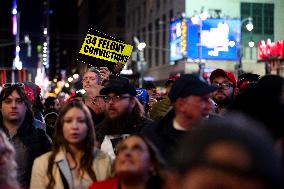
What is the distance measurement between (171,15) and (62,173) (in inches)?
2128

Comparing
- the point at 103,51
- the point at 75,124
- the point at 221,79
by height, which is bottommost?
the point at 75,124

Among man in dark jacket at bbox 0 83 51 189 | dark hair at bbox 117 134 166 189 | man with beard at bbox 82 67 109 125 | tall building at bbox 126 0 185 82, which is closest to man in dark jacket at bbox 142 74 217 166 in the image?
dark hair at bbox 117 134 166 189

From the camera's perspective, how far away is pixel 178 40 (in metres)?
55.2

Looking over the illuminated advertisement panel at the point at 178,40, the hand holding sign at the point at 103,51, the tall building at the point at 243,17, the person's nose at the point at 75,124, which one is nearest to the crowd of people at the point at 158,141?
the person's nose at the point at 75,124

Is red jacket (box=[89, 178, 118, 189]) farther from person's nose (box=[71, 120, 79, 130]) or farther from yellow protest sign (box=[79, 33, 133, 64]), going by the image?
yellow protest sign (box=[79, 33, 133, 64])

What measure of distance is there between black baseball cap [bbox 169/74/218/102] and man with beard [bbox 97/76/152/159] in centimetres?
72

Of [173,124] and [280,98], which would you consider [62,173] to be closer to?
[173,124]

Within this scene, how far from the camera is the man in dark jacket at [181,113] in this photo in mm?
4984

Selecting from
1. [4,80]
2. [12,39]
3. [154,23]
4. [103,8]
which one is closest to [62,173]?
[4,80]

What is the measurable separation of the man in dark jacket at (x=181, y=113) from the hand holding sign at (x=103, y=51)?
519cm

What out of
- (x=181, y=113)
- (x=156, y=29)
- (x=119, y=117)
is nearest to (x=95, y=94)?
(x=119, y=117)

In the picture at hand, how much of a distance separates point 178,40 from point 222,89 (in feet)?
156

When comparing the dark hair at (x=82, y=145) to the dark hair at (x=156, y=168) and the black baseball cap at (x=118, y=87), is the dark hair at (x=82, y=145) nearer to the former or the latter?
the black baseball cap at (x=118, y=87)

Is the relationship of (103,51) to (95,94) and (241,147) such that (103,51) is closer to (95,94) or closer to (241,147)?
(95,94)
